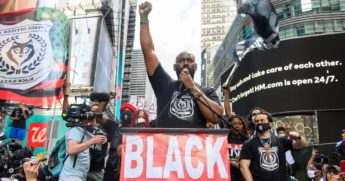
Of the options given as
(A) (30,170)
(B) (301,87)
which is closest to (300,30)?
(B) (301,87)

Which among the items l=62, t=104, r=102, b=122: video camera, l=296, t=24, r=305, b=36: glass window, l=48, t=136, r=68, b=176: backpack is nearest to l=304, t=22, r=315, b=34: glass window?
l=296, t=24, r=305, b=36: glass window

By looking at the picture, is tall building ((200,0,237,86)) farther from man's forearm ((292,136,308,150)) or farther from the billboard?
man's forearm ((292,136,308,150))

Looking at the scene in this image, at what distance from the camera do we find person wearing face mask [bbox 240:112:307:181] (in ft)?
11.3

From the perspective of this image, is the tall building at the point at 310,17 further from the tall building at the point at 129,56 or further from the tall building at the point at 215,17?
the tall building at the point at 215,17

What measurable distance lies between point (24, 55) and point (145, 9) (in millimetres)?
8348

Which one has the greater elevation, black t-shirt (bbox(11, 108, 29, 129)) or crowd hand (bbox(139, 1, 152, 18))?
crowd hand (bbox(139, 1, 152, 18))

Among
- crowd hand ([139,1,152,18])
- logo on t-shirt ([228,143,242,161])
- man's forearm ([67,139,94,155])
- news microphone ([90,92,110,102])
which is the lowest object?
logo on t-shirt ([228,143,242,161])

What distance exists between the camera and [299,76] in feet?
75.8

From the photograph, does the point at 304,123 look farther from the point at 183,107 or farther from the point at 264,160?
the point at 183,107

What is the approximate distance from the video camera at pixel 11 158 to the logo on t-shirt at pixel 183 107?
5.00ft

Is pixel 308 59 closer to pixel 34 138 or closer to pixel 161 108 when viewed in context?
pixel 34 138

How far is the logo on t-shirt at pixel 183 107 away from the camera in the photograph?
2925mm

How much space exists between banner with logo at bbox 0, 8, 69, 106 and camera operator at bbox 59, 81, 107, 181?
7484 millimetres

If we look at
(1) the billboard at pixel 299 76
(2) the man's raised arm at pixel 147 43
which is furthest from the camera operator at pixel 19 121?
(1) the billboard at pixel 299 76
